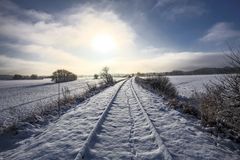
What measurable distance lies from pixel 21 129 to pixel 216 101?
7599 millimetres

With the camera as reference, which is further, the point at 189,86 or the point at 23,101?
the point at 189,86

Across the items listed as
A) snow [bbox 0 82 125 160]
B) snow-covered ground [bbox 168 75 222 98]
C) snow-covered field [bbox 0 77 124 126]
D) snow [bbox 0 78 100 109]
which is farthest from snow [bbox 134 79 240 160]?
snow [bbox 0 78 100 109]

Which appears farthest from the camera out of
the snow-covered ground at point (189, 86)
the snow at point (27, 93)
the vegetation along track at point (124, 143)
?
the snow-covered ground at point (189, 86)

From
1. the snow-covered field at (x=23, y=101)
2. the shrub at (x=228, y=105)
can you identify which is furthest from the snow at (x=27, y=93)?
the shrub at (x=228, y=105)

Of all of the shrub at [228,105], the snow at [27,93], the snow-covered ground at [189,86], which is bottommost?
the snow-covered ground at [189,86]

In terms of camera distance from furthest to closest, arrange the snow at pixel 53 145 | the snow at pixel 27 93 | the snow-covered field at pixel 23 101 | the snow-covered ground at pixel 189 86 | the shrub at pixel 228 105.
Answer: the snow-covered ground at pixel 189 86
the snow at pixel 27 93
the snow-covered field at pixel 23 101
the shrub at pixel 228 105
the snow at pixel 53 145

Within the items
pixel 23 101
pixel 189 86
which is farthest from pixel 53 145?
pixel 189 86

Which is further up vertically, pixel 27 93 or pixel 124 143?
pixel 124 143

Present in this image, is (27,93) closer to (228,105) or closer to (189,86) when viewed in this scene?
(189,86)

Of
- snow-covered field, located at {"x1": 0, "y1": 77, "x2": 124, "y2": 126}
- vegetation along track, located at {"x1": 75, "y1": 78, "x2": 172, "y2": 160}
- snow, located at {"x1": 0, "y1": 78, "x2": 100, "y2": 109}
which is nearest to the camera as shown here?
vegetation along track, located at {"x1": 75, "y1": 78, "x2": 172, "y2": 160}

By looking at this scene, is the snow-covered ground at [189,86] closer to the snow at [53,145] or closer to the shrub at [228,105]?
the shrub at [228,105]

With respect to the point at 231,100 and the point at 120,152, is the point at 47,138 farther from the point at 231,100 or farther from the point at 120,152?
the point at 231,100

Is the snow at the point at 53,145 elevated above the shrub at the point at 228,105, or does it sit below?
below

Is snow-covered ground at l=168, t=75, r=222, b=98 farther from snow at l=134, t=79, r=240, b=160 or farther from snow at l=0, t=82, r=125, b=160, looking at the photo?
snow at l=0, t=82, r=125, b=160
